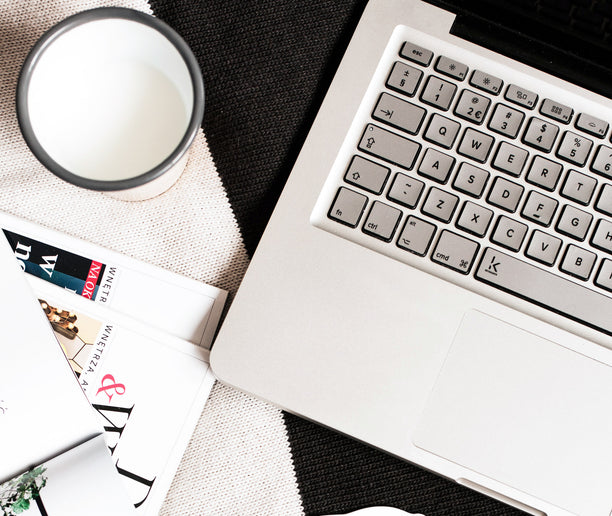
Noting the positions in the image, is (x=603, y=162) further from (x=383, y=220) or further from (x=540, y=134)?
(x=383, y=220)

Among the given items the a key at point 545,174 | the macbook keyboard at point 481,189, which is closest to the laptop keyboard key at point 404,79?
the macbook keyboard at point 481,189

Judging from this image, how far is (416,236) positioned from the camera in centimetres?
42

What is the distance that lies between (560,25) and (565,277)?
0.18m

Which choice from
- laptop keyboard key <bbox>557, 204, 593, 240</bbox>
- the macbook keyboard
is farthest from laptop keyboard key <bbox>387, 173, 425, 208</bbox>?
laptop keyboard key <bbox>557, 204, 593, 240</bbox>

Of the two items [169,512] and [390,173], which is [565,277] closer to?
[390,173]

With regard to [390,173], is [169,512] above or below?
below

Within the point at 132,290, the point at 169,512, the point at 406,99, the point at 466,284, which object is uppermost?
the point at 406,99

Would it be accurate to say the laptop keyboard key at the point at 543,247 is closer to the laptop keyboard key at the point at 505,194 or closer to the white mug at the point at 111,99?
the laptop keyboard key at the point at 505,194

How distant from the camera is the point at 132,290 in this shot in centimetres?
47

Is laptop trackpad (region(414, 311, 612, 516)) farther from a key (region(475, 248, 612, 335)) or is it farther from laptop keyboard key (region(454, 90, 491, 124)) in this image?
laptop keyboard key (region(454, 90, 491, 124))

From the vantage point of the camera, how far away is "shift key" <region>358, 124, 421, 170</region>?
42 cm

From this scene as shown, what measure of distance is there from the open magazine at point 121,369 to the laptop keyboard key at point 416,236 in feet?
0.49

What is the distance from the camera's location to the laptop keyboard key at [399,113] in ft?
1.38

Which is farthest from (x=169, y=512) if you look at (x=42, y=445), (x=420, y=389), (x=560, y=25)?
(x=560, y=25)
